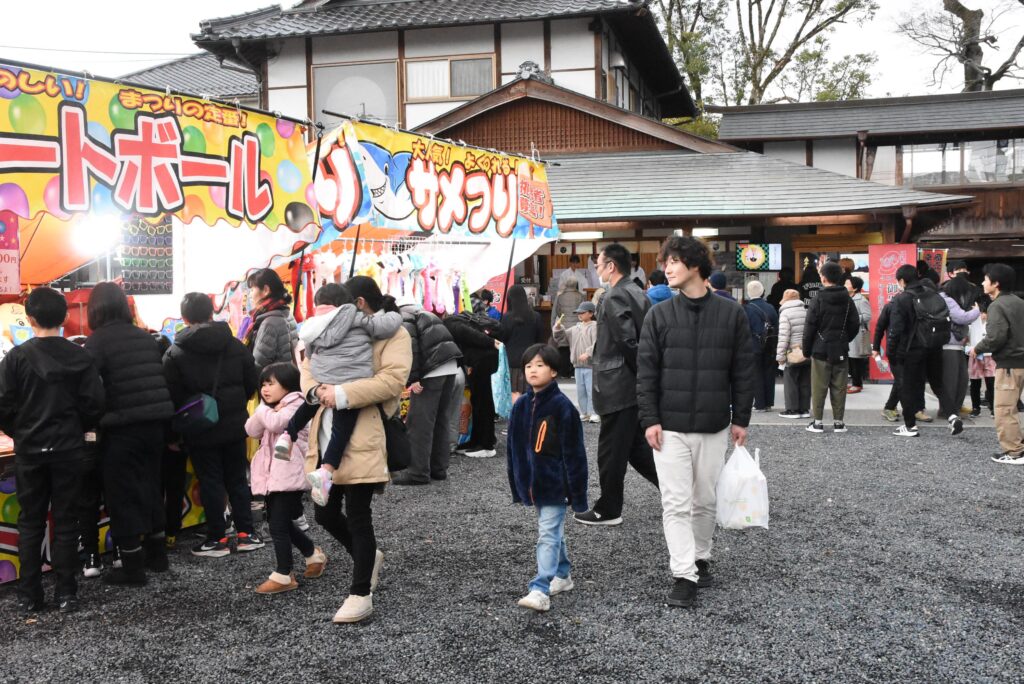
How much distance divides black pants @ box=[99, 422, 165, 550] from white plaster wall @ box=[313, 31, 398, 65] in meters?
15.1

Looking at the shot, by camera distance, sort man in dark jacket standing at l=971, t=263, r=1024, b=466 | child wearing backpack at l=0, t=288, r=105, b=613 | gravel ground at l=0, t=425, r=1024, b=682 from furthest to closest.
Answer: man in dark jacket standing at l=971, t=263, r=1024, b=466 < child wearing backpack at l=0, t=288, r=105, b=613 < gravel ground at l=0, t=425, r=1024, b=682

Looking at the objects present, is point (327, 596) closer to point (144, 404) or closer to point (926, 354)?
point (144, 404)

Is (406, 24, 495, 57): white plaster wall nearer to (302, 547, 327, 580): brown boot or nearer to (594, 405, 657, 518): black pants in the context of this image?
(594, 405, 657, 518): black pants

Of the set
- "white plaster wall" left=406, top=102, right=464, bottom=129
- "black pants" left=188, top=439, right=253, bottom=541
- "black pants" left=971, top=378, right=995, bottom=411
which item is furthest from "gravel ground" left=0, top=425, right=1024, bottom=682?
"white plaster wall" left=406, top=102, right=464, bottom=129

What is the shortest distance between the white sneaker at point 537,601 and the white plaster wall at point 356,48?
16.1m

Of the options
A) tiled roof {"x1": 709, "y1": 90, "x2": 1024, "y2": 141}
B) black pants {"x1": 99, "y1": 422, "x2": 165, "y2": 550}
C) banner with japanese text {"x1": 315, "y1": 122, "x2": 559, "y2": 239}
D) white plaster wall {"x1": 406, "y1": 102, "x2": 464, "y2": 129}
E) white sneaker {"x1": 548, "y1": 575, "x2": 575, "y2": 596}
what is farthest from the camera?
tiled roof {"x1": 709, "y1": 90, "x2": 1024, "y2": 141}

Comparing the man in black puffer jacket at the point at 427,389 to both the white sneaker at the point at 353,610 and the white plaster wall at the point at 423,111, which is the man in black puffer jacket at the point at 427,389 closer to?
the white sneaker at the point at 353,610

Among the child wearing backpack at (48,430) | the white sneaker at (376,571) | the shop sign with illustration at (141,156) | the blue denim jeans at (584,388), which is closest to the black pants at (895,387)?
the blue denim jeans at (584,388)

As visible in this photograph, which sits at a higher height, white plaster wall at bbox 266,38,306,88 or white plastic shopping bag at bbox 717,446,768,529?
white plaster wall at bbox 266,38,306,88

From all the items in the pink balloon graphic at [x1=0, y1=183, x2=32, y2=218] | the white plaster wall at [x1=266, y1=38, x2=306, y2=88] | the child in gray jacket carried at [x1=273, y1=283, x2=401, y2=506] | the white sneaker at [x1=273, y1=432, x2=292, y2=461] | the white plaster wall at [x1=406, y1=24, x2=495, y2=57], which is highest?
the white plaster wall at [x1=406, y1=24, x2=495, y2=57]

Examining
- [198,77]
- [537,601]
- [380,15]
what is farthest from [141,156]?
[198,77]

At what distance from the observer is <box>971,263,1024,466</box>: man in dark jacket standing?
297 inches

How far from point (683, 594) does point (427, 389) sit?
11.6ft

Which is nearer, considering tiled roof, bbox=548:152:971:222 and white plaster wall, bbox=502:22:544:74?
tiled roof, bbox=548:152:971:222
